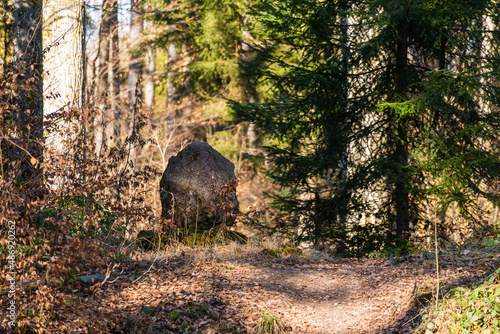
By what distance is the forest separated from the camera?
3.86m

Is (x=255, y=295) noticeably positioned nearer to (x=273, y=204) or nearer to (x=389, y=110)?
(x=273, y=204)

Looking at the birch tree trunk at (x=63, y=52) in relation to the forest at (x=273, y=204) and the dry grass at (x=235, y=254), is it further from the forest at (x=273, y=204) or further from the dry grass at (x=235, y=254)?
the dry grass at (x=235, y=254)

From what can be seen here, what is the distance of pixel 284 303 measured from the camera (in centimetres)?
495

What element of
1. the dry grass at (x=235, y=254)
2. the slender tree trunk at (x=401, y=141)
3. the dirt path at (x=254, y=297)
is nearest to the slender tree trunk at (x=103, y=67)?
the dry grass at (x=235, y=254)

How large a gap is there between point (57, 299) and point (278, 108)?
6338 millimetres

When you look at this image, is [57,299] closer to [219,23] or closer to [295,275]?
[295,275]

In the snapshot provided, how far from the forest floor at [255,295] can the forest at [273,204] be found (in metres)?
0.02

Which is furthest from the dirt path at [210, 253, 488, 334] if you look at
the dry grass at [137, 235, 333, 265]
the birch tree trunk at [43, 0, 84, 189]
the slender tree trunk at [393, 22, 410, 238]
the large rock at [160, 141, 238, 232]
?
the birch tree trunk at [43, 0, 84, 189]

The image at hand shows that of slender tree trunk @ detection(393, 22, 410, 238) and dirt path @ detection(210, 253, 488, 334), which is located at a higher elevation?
slender tree trunk @ detection(393, 22, 410, 238)

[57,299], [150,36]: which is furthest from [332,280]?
[150,36]

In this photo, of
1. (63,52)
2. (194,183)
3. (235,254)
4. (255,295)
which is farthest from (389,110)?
(63,52)

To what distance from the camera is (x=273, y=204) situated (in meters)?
8.98

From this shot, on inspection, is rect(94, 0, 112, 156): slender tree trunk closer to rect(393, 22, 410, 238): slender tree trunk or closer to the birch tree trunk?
the birch tree trunk

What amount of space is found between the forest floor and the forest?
0.02 meters
